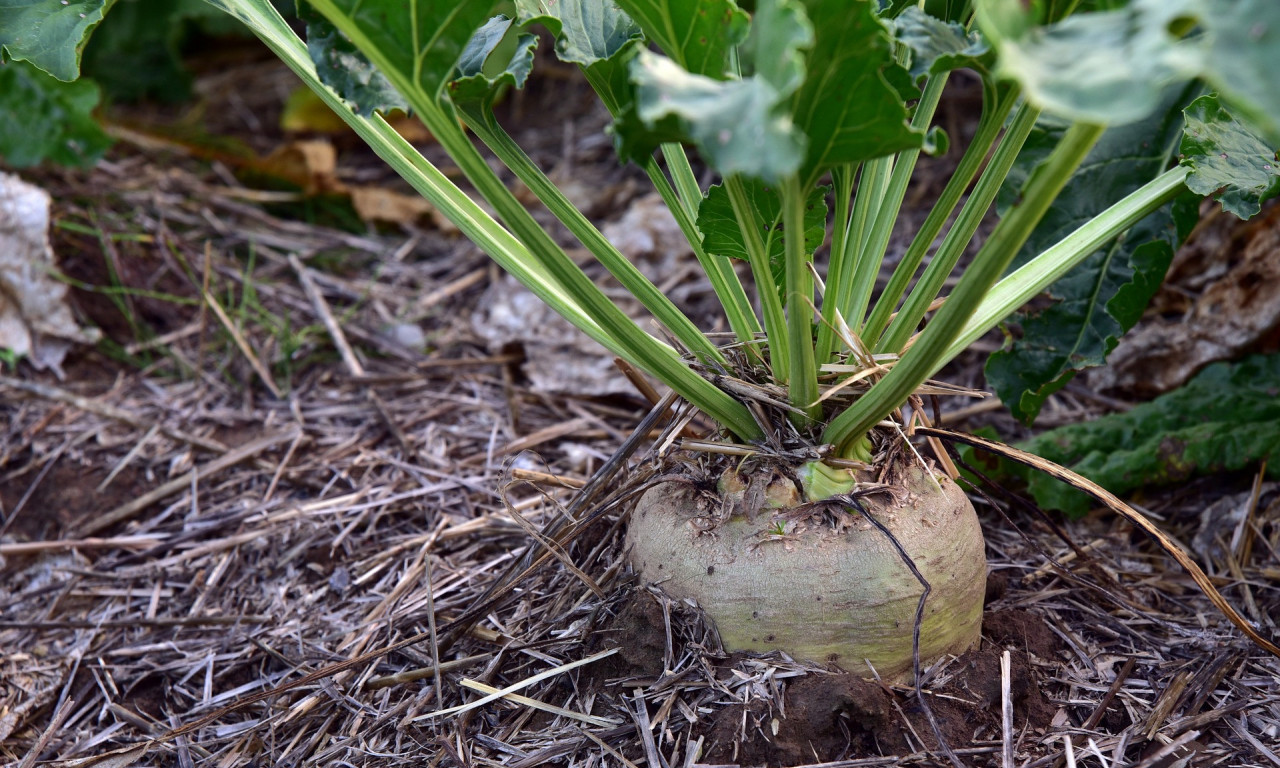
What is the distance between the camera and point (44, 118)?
248 cm

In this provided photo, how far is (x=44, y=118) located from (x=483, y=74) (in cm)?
205

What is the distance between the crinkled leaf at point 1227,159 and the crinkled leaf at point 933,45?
1.43ft

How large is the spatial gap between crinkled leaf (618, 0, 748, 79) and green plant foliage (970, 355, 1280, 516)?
40.3 inches

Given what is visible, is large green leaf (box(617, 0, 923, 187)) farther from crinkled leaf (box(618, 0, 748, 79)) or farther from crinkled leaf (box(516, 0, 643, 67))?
crinkled leaf (box(516, 0, 643, 67))

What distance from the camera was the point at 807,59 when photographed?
0.89 metres

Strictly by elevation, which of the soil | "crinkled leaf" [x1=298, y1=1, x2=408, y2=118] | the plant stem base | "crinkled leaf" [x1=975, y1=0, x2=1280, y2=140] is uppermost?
"crinkled leaf" [x1=975, y1=0, x2=1280, y2=140]

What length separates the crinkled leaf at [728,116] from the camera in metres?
0.70

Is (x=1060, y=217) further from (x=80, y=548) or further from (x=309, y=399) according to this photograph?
(x=80, y=548)

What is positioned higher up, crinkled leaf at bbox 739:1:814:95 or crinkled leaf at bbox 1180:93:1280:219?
crinkled leaf at bbox 739:1:814:95

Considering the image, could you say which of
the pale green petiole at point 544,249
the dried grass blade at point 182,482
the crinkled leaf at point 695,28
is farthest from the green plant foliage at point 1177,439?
the dried grass blade at point 182,482

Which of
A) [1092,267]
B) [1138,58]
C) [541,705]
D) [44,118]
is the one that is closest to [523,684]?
[541,705]

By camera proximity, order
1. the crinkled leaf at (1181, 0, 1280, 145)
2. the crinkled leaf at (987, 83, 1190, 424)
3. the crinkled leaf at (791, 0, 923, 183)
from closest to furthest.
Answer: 1. the crinkled leaf at (1181, 0, 1280, 145)
2. the crinkled leaf at (791, 0, 923, 183)
3. the crinkled leaf at (987, 83, 1190, 424)

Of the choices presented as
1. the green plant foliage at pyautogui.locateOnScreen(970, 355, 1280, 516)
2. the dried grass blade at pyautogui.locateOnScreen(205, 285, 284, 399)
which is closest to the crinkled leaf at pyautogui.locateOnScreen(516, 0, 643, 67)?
the green plant foliage at pyautogui.locateOnScreen(970, 355, 1280, 516)

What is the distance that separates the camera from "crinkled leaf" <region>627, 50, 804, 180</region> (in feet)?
2.29
